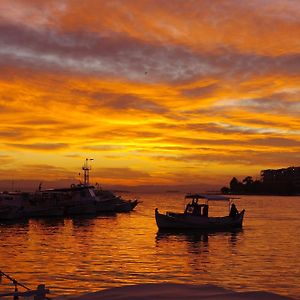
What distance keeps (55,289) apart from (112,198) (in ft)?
258

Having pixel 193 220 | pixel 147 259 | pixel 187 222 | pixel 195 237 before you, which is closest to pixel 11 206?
pixel 187 222

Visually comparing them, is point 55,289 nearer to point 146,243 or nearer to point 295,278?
point 295,278

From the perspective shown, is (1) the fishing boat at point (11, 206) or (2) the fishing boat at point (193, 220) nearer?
(2) the fishing boat at point (193, 220)

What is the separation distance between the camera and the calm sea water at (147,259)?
2736cm

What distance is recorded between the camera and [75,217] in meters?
85.9

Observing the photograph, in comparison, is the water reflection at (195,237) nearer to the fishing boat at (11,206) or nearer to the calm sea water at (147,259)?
the calm sea water at (147,259)

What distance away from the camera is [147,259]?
36.6 meters

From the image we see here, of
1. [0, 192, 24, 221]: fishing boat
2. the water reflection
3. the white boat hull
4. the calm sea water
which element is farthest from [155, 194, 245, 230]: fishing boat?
[0, 192, 24, 221]: fishing boat

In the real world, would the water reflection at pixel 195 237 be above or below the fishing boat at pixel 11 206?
below

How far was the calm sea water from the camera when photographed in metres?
27.4

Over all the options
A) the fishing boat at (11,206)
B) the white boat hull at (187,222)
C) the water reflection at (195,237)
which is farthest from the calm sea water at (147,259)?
the fishing boat at (11,206)

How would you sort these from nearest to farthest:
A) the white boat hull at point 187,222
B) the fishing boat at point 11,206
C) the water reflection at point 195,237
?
1. the water reflection at point 195,237
2. the white boat hull at point 187,222
3. the fishing boat at point 11,206

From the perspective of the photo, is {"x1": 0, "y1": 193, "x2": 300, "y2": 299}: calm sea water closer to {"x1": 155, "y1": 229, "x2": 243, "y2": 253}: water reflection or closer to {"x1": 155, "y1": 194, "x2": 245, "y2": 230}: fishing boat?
{"x1": 155, "y1": 229, "x2": 243, "y2": 253}: water reflection

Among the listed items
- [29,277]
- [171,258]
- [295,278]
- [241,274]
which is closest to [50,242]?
[171,258]
